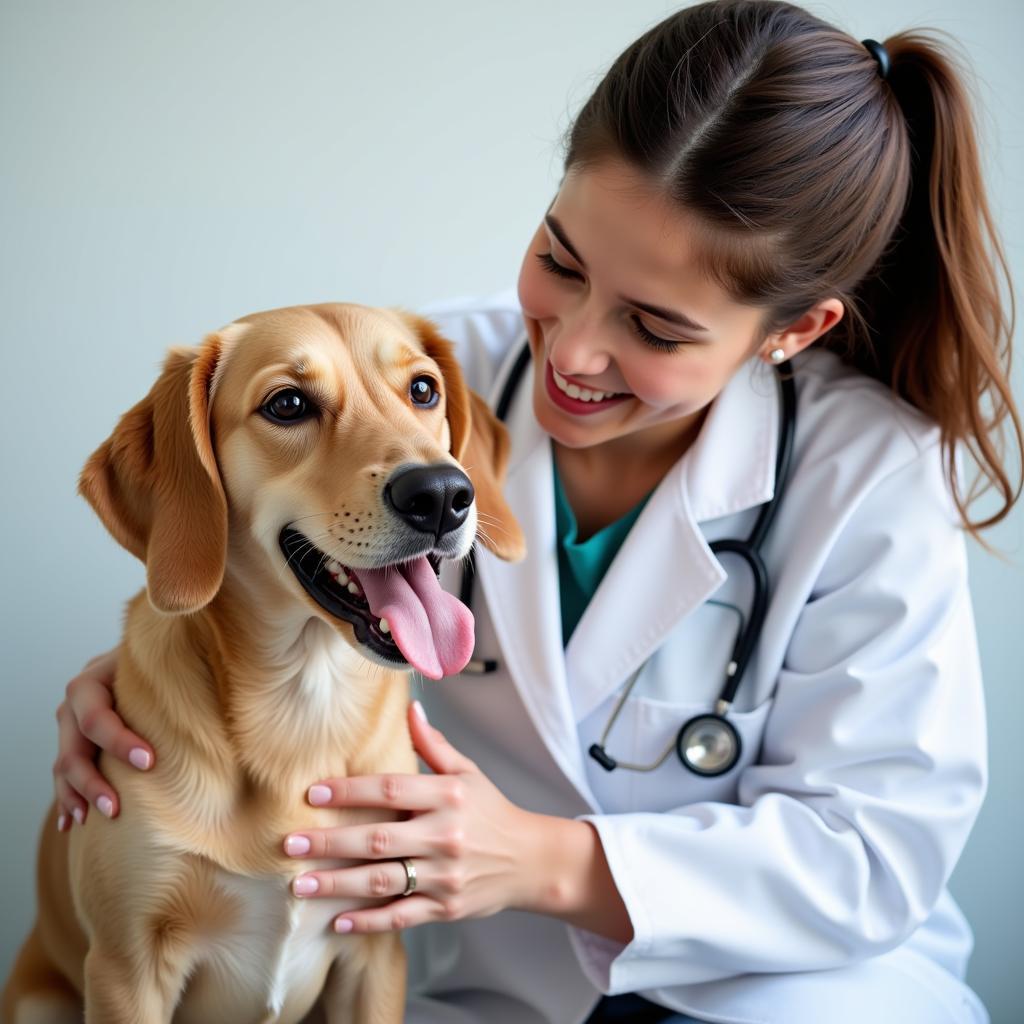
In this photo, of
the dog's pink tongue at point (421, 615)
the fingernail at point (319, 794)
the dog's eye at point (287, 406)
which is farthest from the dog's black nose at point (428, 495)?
the fingernail at point (319, 794)

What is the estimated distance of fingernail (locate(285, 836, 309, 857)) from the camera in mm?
1529

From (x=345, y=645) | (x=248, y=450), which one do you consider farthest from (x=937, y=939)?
(x=248, y=450)

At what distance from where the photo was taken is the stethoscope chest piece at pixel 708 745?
1912mm

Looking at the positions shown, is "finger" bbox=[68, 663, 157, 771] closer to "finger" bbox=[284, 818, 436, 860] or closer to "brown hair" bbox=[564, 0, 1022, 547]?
"finger" bbox=[284, 818, 436, 860]

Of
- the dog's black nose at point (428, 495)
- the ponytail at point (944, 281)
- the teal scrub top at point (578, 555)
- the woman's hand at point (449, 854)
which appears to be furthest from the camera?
the teal scrub top at point (578, 555)

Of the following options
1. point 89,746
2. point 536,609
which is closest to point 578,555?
point 536,609

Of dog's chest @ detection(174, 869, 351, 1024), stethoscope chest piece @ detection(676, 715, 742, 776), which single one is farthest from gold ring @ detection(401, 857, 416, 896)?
stethoscope chest piece @ detection(676, 715, 742, 776)

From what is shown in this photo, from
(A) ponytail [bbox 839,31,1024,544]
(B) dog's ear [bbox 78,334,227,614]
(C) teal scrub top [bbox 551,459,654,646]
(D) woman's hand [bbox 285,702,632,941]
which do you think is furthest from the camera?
(C) teal scrub top [bbox 551,459,654,646]

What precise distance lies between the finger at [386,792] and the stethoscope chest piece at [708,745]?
0.48 m

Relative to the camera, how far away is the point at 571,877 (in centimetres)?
176

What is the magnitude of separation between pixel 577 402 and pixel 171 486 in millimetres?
722

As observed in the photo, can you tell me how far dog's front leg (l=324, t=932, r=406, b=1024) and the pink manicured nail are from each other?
0.22 metres

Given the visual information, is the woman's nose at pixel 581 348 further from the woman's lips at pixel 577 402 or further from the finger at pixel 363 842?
the finger at pixel 363 842

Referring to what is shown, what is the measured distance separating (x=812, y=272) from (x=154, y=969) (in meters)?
1.57
